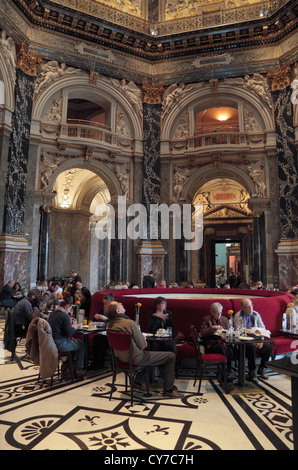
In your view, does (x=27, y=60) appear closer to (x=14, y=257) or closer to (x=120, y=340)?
(x=14, y=257)

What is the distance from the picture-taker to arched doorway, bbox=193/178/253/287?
19734 millimetres

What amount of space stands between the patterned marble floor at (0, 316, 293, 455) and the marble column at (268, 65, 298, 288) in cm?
Result: 858

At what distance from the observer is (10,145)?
12594 mm

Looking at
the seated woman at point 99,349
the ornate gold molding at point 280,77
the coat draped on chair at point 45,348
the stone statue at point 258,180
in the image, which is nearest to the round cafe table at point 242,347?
the seated woman at point 99,349

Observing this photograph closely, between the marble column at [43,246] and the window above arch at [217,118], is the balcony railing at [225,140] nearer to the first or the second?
the window above arch at [217,118]

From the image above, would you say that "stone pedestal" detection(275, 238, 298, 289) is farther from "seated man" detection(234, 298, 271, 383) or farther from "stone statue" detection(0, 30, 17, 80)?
"stone statue" detection(0, 30, 17, 80)

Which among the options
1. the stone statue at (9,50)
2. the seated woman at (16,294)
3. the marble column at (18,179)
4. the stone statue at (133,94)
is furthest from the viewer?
the stone statue at (133,94)

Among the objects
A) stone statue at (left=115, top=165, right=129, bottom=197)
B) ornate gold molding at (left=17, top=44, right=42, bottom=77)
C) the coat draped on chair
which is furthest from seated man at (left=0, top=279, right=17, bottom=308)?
ornate gold molding at (left=17, top=44, right=42, bottom=77)

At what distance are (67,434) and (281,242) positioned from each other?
11.9m

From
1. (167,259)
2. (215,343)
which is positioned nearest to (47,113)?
(167,259)

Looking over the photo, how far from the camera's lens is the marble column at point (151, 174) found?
14.7m

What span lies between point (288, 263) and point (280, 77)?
24.4 ft

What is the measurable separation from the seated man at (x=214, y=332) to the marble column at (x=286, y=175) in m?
8.62

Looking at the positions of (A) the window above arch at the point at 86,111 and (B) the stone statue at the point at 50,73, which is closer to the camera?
(B) the stone statue at the point at 50,73
